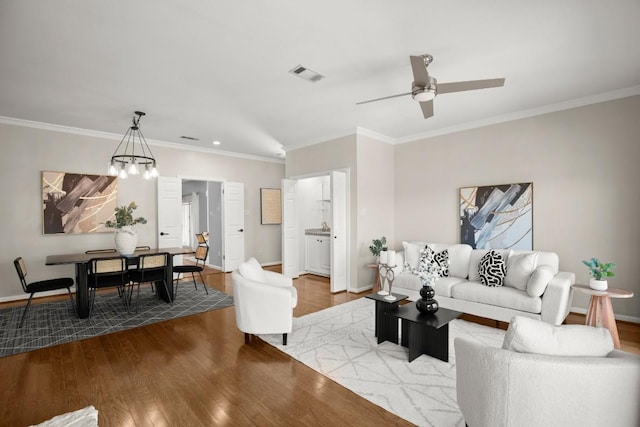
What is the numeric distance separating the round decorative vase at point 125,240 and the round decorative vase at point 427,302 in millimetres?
3978

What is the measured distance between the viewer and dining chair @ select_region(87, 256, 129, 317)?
4.05 meters

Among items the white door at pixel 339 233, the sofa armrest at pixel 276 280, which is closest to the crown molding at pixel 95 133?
the white door at pixel 339 233

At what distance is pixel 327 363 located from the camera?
9.47ft

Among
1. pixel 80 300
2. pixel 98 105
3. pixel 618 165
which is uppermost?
pixel 98 105

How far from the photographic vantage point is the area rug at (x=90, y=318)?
11.2ft

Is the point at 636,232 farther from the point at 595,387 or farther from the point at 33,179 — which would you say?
the point at 33,179

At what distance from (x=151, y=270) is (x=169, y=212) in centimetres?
184

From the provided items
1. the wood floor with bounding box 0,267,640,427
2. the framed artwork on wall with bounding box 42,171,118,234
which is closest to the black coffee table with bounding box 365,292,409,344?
the wood floor with bounding box 0,267,640,427

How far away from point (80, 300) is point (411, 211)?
5240 millimetres

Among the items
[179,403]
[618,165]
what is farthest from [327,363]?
[618,165]

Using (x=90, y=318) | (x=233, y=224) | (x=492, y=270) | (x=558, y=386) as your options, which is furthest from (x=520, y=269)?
(x=233, y=224)

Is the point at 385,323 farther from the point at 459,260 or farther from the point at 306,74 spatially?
the point at 306,74

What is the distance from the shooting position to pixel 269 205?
805cm

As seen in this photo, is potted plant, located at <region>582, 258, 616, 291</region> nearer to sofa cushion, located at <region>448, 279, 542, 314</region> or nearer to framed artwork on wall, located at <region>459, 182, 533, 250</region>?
sofa cushion, located at <region>448, 279, 542, 314</region>
